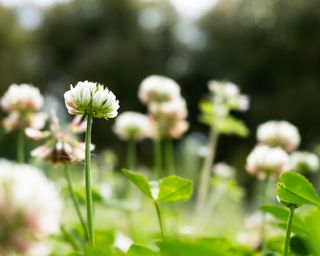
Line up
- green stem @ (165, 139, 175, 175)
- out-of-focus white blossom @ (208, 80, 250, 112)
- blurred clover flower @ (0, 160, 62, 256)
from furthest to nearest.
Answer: green stem @ (165, 139, 175, 175) < out-of-focus white blossom @ (208, 80, 250, 112) < blurred clover flower @ (0, 160, 62, 256)

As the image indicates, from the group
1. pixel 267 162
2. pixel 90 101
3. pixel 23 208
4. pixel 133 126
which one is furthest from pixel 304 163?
pixel 23 208

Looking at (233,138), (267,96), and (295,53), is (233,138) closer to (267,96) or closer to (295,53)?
(267,96)

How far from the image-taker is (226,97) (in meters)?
1.45

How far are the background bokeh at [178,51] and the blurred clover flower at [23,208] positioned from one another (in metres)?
10.1

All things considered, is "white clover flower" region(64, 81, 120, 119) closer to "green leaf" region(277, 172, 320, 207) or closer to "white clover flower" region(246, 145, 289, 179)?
"green leaf" region(277, 172, 320, 207)

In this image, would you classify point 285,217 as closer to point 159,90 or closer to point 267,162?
point 267,162

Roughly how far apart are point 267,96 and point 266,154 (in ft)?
35.9

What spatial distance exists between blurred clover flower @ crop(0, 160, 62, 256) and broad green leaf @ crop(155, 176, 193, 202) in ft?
0.82

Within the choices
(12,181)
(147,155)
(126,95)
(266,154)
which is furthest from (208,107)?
(126,95)

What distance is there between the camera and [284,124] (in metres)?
1.22

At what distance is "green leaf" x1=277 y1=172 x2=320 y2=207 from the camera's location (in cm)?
58

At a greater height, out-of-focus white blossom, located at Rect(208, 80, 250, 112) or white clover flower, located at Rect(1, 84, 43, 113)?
out-of-focus white blossom, located at Rect(208, 80, 250, 112)

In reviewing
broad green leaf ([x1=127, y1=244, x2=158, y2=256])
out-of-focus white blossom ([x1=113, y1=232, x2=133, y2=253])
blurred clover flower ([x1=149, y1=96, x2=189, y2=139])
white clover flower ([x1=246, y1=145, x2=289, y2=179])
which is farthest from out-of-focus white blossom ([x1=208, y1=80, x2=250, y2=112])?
broad green leaf ([x1=127, y1=244, x2=158, y2=256])

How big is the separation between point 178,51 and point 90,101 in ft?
40.1
